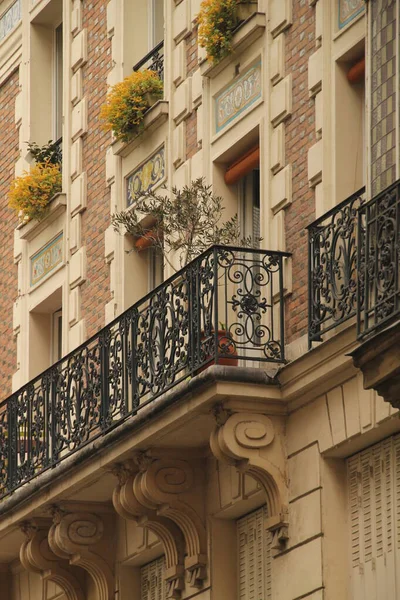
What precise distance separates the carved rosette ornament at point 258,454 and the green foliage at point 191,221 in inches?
74.8

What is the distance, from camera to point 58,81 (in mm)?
25594

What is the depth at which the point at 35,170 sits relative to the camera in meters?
24.5

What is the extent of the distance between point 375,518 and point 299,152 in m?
A: 3.66

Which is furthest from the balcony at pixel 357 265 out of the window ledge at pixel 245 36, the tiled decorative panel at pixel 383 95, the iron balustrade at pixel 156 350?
the window ledge at pixel 245 36

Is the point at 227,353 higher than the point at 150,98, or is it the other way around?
the point at 150,98

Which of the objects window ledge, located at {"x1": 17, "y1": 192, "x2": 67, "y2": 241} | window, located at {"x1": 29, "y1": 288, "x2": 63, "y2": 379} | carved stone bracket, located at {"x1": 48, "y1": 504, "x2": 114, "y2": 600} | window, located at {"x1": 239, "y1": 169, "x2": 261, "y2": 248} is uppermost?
window ledge, located at {"x1": 17, "y1": 192, "x2": 67, "y2": 241}

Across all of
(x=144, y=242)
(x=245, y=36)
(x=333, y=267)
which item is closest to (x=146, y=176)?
(x=144, y=242)

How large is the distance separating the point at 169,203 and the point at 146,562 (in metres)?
4.04

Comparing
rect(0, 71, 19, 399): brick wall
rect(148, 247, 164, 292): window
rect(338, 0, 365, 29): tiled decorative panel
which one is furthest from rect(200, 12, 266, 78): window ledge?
rect(0, 71, 19, 399): brick wall

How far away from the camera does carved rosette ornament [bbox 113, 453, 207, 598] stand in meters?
18.9

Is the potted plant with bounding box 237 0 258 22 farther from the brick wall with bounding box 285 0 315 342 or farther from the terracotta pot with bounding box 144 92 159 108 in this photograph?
the terracotta pot with bounding box 144 92 159 108

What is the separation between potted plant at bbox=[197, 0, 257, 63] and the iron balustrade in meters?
2.09

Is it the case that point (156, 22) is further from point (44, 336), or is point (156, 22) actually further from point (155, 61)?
point (44, 336)

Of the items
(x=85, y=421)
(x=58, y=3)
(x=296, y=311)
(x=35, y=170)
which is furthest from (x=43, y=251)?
(x=296, y=311)
